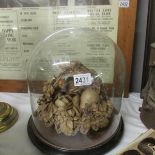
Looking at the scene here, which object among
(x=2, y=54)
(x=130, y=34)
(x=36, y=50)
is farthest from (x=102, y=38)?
(x=2, y=54)

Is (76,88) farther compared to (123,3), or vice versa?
(123,3)

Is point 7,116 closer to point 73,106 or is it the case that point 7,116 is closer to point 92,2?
point 73,106

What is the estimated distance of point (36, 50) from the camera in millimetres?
858

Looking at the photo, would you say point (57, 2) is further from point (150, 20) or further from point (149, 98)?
point (149, 98)

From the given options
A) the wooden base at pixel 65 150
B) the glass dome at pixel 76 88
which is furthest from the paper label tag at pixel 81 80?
the wooden base at pixel 65 150

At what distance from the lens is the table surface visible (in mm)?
707

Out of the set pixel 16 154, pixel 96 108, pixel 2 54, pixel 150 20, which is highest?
pixel 150 20

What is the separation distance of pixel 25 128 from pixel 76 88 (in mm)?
215

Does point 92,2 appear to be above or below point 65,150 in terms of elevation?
above

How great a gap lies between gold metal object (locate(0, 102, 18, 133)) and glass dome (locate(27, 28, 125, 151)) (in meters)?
0.07

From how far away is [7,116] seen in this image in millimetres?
819

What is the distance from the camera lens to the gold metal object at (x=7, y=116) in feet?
2.60

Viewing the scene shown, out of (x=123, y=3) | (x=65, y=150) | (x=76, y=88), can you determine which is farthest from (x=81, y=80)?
(x=123, y=3)

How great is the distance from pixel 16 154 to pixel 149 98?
408 mm
